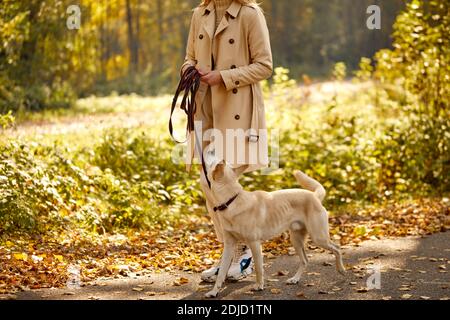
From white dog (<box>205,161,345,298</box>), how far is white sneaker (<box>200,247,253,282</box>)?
0.32 metres

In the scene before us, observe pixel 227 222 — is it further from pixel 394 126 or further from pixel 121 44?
pixel 121 44

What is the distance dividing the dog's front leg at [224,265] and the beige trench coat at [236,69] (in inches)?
24.2

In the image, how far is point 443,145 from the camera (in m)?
10.1

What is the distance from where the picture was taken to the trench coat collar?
5.38 metres

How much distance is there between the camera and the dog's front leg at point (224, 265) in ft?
16.6

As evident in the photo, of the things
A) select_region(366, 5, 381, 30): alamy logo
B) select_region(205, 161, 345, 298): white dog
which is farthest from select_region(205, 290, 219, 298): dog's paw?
select_region(366, 5, 381, 30): alamy logo

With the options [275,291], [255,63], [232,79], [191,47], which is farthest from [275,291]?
[191,47]

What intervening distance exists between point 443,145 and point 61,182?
544 centimetres

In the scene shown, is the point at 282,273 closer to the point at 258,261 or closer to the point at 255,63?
the point at 258,261

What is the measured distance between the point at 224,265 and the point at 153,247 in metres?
2.23

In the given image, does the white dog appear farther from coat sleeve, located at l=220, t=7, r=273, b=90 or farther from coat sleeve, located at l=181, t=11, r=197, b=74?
coat sleeve, located at l=181, t=11, r=197, b=74

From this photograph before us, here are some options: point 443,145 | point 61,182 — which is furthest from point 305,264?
point 443,145

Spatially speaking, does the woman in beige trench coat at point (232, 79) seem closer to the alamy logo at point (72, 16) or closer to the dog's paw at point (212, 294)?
the dog's paw at point (212, 294)

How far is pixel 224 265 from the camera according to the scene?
16.7ft
